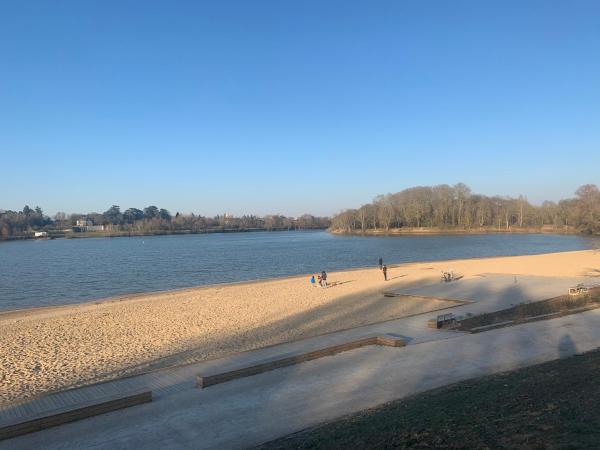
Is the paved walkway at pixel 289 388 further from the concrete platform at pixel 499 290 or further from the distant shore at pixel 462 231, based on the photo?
the distant shore at pixel 462 231

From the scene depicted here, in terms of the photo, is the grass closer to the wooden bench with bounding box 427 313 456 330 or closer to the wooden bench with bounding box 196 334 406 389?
the wooden bench with bounding box 196 334 406 389

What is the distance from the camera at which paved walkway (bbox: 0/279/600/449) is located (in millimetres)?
7070

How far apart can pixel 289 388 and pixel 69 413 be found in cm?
382

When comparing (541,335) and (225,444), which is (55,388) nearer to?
(225,444)

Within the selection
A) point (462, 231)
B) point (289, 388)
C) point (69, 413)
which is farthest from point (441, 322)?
point (462, 231)

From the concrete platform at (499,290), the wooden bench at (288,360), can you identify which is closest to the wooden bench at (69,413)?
the wooden bench at (288,360)

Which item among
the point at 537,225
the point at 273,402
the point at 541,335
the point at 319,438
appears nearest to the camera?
the point at 319,438

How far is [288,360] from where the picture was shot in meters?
10.7

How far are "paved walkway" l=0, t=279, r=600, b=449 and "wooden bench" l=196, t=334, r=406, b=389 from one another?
0.67 feet

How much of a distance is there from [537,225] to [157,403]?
150 meters

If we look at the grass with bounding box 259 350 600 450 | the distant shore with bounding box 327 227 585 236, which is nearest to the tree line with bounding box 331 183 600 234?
the distant shore with bounding box 327 227 585 236

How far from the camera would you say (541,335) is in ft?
41.3

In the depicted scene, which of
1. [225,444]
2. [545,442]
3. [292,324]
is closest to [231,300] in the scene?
[292,324]

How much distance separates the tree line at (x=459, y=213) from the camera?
138 metres
